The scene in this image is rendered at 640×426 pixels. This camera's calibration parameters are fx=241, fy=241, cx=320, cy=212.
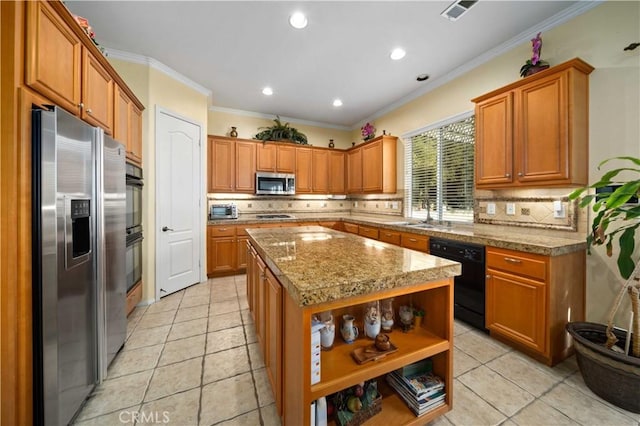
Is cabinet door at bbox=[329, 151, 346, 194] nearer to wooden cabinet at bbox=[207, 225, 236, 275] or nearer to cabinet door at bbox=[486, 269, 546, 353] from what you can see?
wooden cabinet at bbox=[207, 225, 236, 275]

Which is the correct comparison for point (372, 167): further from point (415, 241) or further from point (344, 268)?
point (344, 268)

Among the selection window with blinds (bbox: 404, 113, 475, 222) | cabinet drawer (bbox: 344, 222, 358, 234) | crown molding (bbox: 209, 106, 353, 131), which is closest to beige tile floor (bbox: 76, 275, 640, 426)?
window with blinds (bbox: 404, 113, 475, 222)

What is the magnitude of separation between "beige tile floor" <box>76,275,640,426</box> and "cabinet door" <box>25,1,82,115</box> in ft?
5.95

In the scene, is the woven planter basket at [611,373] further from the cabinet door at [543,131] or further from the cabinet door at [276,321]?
the cabinet door at [276,321]

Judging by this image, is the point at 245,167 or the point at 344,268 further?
the point at 245,167

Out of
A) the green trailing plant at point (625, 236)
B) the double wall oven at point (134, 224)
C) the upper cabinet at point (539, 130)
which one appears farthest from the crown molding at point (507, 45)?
the double wall oven at point (134, 224)

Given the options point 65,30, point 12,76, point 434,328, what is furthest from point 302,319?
point 65,30

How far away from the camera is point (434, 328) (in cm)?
130

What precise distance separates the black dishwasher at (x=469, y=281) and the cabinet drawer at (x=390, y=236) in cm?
70

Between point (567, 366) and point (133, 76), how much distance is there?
16.4ft

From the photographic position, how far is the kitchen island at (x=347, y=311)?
0.92 meters

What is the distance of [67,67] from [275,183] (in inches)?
128

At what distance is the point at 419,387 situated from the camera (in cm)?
119

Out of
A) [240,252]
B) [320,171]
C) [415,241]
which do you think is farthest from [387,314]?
[320,171]
